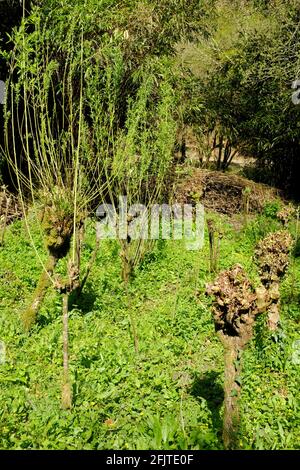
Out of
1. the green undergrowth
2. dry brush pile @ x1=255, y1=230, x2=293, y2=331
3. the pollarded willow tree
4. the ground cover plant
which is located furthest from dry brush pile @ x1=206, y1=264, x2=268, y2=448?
dry brush pile @ x1=255, y1=230, x2=293, y2=331

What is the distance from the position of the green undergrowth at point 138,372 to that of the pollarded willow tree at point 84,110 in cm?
28

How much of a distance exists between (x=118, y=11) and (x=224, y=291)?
608cm

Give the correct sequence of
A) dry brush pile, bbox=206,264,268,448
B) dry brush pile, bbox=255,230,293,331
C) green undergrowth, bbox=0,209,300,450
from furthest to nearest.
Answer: dry brush pile, bbox=255,230,293,331 < green undergrowth, bbox=0,209,300,450 < dry brush pile, bbox=206,264,268,448

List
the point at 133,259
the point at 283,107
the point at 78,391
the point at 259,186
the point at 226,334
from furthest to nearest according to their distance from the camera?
1. the point at 259,186
2. the point at 283,107
3. the point at 133,259
4. the point at 78,391
5. the point at 226,334

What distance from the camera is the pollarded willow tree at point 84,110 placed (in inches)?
152

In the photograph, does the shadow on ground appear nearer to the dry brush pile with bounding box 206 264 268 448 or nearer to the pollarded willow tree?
the dry brush pile with bounding box 206 264 268 448

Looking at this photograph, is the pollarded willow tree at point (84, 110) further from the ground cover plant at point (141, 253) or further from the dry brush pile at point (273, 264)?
the dry brush pile at point (273, 264)

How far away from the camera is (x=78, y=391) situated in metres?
3.35

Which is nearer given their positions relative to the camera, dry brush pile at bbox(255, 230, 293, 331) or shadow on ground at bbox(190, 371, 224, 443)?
shadow on ground at bbox(190, 371, 224, 443)

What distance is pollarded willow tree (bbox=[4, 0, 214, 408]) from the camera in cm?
386

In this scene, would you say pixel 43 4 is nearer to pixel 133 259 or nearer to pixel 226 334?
pixel 133 259

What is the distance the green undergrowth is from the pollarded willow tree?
0.28m
